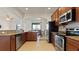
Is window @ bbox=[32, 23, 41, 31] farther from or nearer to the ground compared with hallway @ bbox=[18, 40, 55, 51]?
farther from the ground

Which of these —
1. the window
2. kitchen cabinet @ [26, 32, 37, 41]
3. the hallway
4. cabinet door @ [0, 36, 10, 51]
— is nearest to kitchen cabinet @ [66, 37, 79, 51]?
cabinet door @ [0, 36, 10, 51]

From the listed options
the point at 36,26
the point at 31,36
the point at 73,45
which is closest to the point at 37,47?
the point at 31,36

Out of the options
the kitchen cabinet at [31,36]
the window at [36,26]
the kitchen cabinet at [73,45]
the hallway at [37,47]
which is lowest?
the hallway at [37,47]

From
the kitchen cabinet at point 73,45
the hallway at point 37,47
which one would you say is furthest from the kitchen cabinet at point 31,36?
the kitchen cabinet at point 73,45

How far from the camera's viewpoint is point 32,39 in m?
10.7

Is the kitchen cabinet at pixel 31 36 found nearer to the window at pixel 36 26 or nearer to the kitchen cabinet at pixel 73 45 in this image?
the kitchen cabinet at pixel 73 45

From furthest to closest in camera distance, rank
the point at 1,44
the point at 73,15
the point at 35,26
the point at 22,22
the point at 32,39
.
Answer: the point at 35,26, the point at 22,22, the point at 32,39, the point at 1,44, the point at 73,15

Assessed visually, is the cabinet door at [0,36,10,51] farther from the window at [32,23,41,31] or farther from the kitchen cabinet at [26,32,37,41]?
the window at [32,23,41,31]

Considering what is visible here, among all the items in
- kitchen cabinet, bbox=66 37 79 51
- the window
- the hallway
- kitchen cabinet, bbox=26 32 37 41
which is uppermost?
the window
